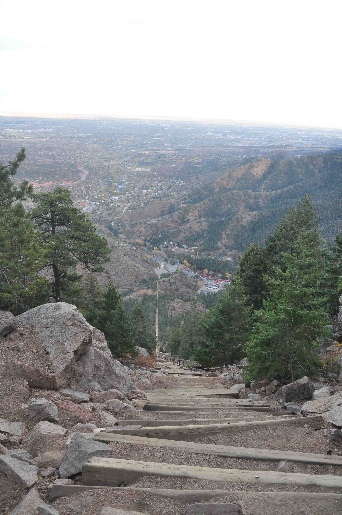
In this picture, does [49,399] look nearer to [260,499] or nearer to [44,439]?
[44,439]

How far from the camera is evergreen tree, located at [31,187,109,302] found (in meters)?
19.3

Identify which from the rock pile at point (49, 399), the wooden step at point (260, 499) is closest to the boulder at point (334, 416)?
the wooden step at point (260, 499)

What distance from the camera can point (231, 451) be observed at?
6516 mm

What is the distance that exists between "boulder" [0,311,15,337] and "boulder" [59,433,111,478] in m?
6.04

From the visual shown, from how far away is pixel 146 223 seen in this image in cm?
17125

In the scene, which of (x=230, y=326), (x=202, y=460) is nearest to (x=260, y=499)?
(x=202, y=460)

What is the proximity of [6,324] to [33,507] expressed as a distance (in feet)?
24.4

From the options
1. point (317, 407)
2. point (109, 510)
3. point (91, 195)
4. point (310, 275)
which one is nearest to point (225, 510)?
point (109, 510)

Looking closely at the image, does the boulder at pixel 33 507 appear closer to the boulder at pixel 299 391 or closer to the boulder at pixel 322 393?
the boulder at pixel 322 393

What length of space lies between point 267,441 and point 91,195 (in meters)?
188

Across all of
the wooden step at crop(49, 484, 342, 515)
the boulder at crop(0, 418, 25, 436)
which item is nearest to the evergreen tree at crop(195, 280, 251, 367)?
the boulder at crop(0, 418, 25, 436)

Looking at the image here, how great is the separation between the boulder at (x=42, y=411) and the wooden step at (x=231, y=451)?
1475 mm

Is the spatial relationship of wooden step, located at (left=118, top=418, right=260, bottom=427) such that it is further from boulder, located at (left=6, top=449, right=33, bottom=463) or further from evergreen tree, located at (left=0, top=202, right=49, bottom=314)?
evergreen tree, located at (left=0, top=202, right=49, bottom=314)

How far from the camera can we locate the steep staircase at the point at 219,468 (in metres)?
5.02
